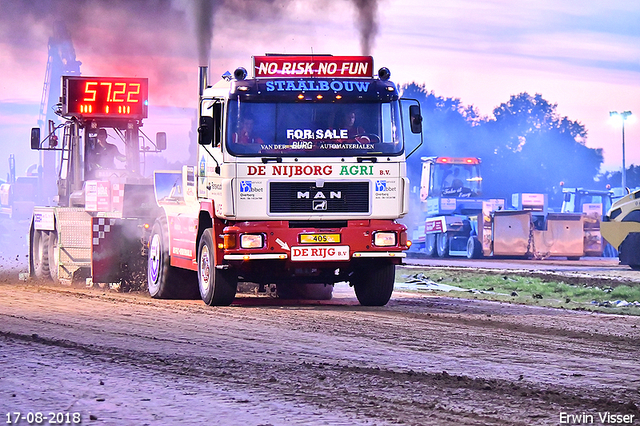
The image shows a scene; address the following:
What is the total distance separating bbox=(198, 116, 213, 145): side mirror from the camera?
1493cm

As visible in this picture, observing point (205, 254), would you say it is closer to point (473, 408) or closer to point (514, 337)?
point (514, 337)

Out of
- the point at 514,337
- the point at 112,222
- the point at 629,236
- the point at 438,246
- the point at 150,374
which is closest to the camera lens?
the point at 150,374

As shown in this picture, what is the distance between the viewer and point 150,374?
8.62 m

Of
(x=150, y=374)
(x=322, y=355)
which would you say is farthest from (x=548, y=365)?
(x=150, y=374)

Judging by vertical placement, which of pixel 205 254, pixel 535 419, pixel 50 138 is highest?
pixel 50 138

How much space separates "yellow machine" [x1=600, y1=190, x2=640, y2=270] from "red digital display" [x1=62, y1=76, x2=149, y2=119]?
14.3 metres

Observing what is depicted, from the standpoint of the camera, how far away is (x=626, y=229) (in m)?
30.0

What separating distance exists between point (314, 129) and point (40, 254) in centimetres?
1121

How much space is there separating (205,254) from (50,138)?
9.77 metres

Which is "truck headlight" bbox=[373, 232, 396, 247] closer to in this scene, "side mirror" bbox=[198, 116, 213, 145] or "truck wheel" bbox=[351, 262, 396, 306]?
"truck wheel" bbox=[351, 262, 396, 306]

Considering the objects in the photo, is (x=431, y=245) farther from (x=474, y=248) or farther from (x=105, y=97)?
(x=105, y=97)

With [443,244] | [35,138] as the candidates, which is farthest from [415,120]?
[443,244]

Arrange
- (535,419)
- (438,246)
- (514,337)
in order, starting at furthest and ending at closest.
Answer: (438,246), (514,337), (535,419)

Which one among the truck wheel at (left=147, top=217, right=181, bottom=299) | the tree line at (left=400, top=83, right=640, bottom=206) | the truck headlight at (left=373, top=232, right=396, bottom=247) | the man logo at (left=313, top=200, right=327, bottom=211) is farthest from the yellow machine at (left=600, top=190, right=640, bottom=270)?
the tree line at (left=400, top=83, right=640, bottom=206)
